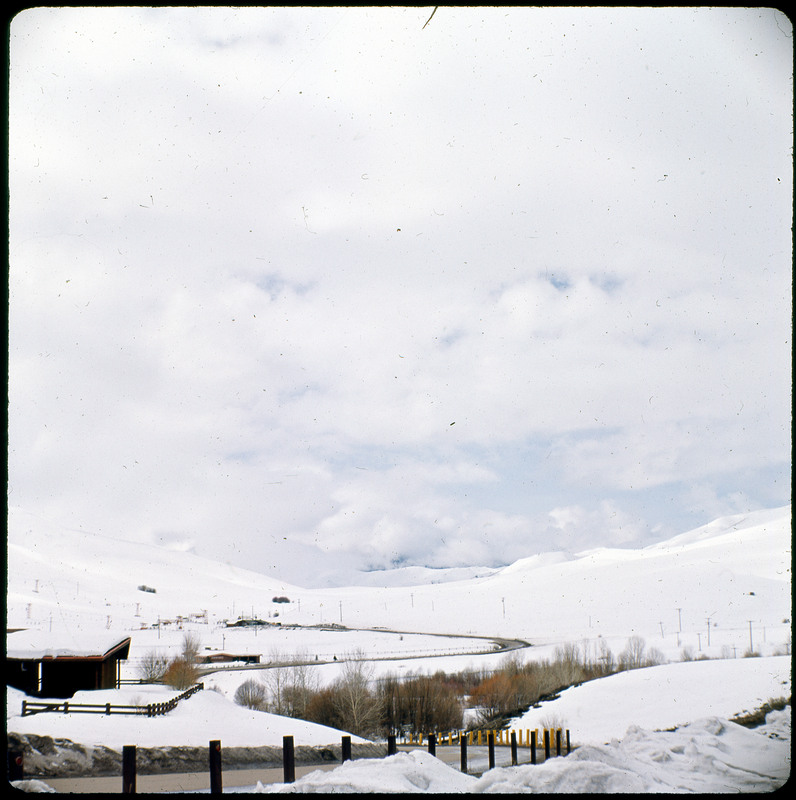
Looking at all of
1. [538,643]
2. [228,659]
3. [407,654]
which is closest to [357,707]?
[228,659]

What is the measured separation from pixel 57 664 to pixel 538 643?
209ft

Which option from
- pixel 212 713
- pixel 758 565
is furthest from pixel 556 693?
pixel 758 565

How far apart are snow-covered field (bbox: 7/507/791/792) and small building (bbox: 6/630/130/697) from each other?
59cm

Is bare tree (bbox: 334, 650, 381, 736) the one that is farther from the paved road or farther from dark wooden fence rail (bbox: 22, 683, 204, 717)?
the paved road

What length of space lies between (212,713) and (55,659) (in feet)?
20.9

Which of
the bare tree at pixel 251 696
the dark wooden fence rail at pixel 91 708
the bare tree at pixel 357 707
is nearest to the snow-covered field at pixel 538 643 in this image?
the dark wooden fence rail at pixel 91 708

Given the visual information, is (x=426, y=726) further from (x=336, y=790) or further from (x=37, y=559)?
(x=37, y=559)

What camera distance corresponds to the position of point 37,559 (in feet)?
577

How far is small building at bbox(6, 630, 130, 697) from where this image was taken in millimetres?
23500

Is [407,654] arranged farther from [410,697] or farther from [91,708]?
[91,708]

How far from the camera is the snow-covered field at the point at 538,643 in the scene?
7535 millimetres

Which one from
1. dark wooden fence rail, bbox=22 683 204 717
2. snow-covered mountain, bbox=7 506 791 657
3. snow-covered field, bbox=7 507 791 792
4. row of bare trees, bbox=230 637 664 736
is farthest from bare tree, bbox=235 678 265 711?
snow-covered mountain, bbox=7 506 791 657

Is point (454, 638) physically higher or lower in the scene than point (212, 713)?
lower

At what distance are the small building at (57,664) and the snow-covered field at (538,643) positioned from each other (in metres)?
0.59
